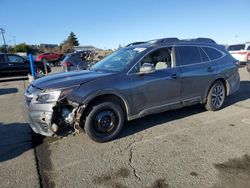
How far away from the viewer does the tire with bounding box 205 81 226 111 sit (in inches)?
234

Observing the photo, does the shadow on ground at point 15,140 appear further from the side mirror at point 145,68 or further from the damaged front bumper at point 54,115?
the side mirror at point 145,68

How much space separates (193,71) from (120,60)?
1.71 meters

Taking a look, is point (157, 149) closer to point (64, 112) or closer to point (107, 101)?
point (107, 101)

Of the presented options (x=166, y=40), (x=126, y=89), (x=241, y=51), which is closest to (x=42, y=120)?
(x=126, y=89)

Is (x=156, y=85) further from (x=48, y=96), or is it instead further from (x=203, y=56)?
(x=48, y=96)

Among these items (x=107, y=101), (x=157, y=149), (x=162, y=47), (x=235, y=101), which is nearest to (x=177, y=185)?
(x=157, y=149)

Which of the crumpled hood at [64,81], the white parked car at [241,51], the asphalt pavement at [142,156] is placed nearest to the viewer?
the asphalt pavement at [142,156]

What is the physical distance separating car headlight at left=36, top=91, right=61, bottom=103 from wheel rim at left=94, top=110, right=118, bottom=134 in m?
0.78

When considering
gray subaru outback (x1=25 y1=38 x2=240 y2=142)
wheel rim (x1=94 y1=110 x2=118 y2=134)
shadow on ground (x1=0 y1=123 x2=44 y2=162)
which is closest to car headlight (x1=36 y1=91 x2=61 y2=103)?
gray subaru outback (x1=25 y1=38 x2=240 y2=142)

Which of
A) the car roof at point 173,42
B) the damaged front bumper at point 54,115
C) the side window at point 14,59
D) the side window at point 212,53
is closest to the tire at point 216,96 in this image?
the side window at point 212,53

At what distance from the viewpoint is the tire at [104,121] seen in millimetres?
4180

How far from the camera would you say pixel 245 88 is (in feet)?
29.8

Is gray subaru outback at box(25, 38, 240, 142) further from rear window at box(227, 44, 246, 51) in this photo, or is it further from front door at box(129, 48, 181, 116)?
rear window at box(227, 44, 246, 51)

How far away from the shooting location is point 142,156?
150 inches
